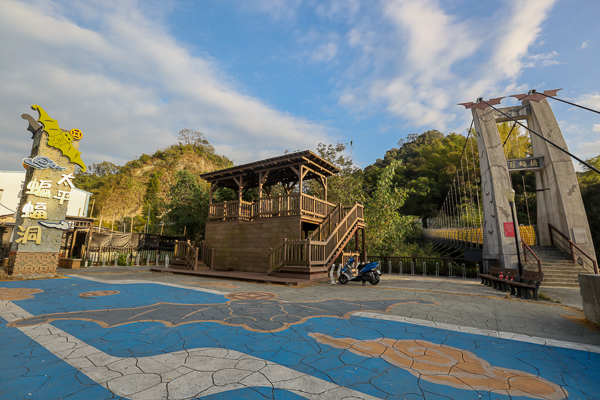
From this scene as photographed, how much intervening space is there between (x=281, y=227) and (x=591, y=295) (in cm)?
986

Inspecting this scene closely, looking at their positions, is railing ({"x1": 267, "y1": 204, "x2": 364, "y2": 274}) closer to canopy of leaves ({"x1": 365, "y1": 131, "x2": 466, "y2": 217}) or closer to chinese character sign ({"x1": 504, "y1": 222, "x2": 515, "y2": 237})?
chinese character sign ({"x1": 504, "y1": 222, "x2": 515, "y2": 237})

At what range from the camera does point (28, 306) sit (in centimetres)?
530

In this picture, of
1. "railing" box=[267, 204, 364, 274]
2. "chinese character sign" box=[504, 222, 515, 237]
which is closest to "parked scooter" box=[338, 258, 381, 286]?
"railing" box=[267, 204, 364, 274]

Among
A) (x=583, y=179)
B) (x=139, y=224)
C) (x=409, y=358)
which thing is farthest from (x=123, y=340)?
(x=139, y=224)

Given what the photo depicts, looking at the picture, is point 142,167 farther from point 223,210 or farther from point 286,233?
point 286,233

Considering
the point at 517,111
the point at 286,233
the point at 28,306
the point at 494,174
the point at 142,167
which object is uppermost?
the point at 142,167

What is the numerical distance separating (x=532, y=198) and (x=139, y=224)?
5088 cm

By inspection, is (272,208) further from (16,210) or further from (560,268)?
(16,210)

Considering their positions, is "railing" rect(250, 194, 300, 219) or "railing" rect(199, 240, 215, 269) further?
"railing" rect(199, 240, 215, 269)

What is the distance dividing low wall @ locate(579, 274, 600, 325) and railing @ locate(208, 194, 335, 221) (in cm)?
896

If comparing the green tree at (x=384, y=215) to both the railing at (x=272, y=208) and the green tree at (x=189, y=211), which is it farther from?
the green tree at (x=189, y=211)

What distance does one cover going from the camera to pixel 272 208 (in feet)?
44.1

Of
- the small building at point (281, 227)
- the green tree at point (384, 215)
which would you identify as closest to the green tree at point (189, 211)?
the small building at point (281, 227)

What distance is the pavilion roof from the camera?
1301cm
